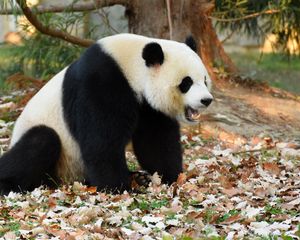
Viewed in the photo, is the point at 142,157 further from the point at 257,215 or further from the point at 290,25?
the point at 290,25

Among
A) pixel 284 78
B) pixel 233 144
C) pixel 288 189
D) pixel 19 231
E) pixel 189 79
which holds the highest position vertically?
pixel 189 79

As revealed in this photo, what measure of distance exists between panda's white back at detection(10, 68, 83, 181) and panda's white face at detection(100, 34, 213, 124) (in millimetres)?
716

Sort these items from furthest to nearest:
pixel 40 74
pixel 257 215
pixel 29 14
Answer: pixel 40 74, pixel 29 14, pixel 257 215

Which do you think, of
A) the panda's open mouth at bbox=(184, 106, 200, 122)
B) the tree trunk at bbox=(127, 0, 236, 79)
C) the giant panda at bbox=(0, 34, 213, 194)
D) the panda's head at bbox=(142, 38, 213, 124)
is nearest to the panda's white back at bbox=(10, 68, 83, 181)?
the giant panda at bbox=(0, 34, 213, 194)

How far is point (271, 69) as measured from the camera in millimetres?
19688

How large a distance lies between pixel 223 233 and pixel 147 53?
1835 millimetres

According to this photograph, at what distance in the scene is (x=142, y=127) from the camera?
23.0 feet

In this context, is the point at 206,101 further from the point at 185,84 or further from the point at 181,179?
the point at 181,179

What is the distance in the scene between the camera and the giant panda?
6.59 metres

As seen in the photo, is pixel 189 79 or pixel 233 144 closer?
pixel 189 79

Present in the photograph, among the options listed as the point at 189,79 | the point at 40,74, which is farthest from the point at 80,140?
the point at 40,74

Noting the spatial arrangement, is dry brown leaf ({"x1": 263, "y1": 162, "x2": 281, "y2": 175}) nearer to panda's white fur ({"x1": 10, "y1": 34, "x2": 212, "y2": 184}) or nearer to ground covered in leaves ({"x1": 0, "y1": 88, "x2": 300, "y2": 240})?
ground covered in leaves ({"x1": 0, "y1": 88, "x2": 300, "y2": 240})

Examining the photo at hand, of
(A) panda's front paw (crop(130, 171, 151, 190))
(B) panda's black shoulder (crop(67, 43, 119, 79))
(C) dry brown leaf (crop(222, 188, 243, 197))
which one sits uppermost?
(B) panda's black shoulder (crop(67, 43, 119, 79))

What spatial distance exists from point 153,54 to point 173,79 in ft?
0.88
